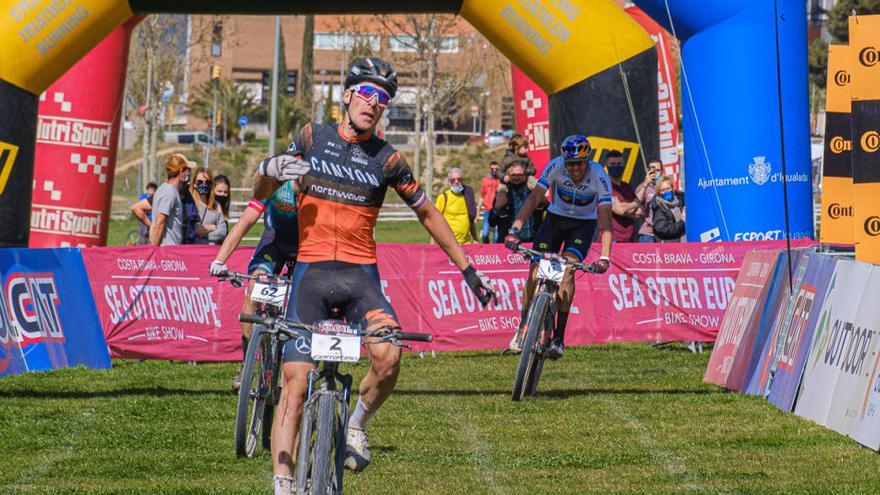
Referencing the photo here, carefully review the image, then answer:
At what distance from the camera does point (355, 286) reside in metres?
7.13

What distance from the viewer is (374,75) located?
7.25m

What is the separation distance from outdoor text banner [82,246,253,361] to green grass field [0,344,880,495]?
1536 millimetres

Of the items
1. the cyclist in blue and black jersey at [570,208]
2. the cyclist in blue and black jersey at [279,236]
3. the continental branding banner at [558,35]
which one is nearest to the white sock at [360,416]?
the cyclist in blue and black jersey at [279,236]

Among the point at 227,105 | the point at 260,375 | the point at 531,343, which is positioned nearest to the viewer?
the point at 260,375

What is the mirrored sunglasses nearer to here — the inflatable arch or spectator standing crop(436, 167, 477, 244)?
the inflatable arch

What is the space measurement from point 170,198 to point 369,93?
8.43 m

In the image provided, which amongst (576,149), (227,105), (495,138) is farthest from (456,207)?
(227,105)

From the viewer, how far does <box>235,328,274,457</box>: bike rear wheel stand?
8.91 metres

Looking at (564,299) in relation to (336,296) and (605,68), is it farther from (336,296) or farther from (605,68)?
(336,296)

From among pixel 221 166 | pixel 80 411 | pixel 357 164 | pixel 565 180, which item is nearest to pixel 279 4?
pixel 565 180

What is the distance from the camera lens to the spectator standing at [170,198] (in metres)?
15.2

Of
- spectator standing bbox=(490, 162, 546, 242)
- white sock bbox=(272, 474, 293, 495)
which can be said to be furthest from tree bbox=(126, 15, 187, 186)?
white sock bbox=(272, 474, 293, 495)

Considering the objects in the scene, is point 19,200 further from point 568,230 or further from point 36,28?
point 568,230

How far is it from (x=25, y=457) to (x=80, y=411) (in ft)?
7.10
